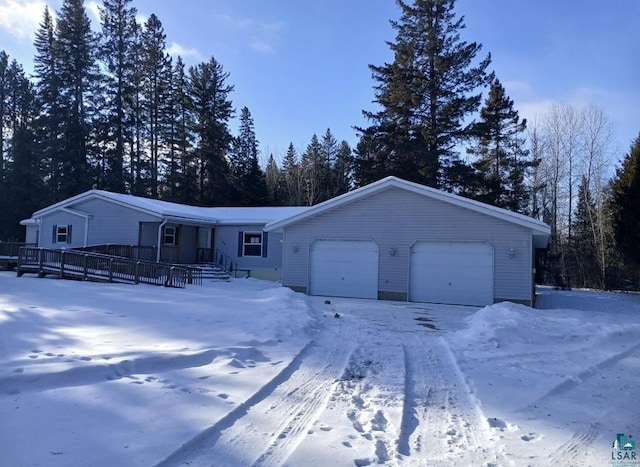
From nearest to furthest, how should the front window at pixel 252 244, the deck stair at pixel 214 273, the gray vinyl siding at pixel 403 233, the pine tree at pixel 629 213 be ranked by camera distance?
the gray vinyl siding at pixel 403 233 → the deck stair at pixel 214 273 → the pine tree at pixel 629 213 → the front window at pixel 252 244

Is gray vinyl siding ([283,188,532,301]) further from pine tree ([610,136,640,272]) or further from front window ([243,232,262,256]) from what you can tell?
pine tree ([610,136,640,272])

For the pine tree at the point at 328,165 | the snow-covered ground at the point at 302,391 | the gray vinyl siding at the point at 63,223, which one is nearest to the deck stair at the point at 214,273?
the gray vinyl siding at the point at 63,223

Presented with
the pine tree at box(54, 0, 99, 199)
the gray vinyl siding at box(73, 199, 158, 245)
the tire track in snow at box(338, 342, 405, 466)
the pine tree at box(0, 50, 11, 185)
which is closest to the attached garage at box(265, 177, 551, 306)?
the gray vinyl siding at box(73, 199, 158, 245)

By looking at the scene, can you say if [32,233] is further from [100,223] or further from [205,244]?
[205,244]

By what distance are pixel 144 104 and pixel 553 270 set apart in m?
34.9

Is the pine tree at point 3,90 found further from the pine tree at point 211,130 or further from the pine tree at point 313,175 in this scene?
the pine tree at point 313,175

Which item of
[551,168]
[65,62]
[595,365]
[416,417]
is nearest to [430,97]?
[551,168]

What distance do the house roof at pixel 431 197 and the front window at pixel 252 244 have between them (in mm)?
5509

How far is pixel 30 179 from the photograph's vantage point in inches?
1459

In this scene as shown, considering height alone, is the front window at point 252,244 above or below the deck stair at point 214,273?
above

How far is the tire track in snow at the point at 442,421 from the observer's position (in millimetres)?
3578

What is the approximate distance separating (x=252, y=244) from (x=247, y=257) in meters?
0.71

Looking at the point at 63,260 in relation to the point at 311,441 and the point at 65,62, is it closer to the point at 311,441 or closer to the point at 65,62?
the point at 311,441

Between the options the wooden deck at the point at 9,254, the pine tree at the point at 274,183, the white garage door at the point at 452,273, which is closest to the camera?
the white garage door at the point at 452,273
